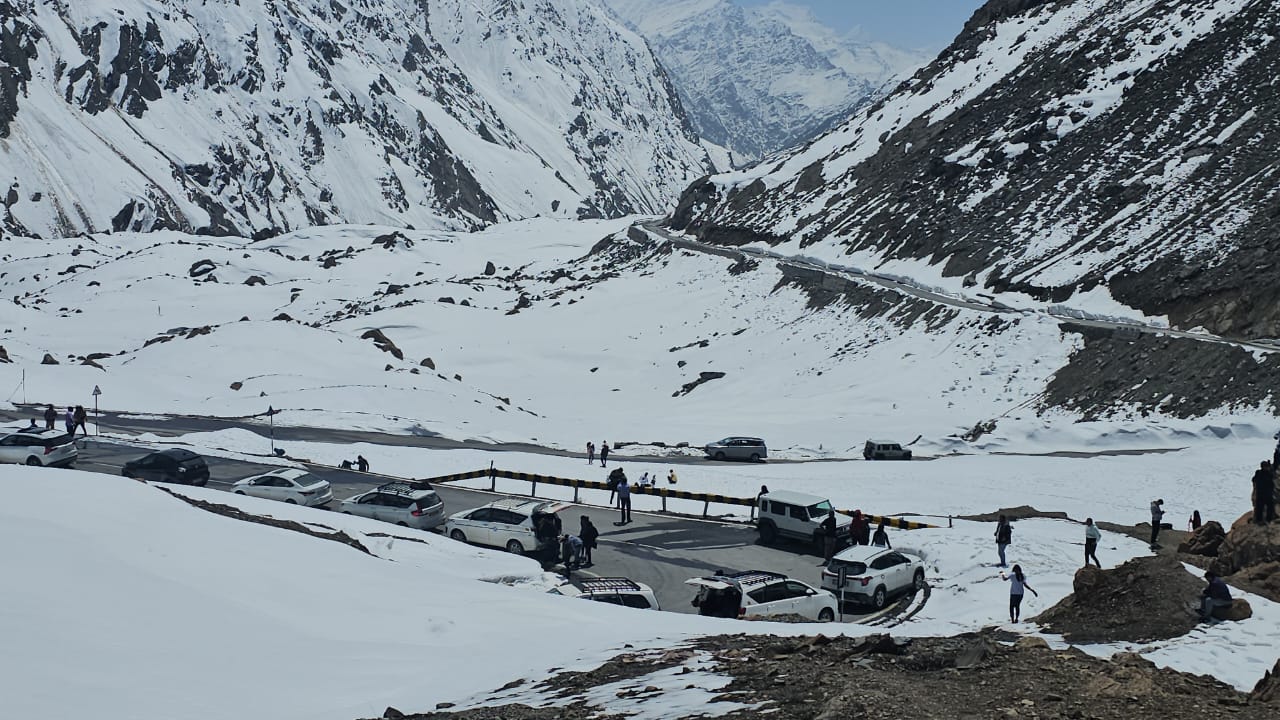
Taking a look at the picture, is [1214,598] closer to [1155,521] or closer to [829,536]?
[1155,521]

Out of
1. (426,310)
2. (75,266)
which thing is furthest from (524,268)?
(75,266)

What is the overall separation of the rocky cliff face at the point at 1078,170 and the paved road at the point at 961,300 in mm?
1636

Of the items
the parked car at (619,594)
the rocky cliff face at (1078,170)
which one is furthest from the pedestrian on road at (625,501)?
the rocky cliff face at (1078,170)

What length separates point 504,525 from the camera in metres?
28.1

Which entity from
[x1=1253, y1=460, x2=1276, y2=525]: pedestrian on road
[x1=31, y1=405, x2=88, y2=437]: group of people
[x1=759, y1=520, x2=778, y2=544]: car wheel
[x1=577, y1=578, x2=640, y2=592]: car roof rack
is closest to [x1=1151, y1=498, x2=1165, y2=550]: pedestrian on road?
[x1=1253, y1=460, x2=1276, y2=525]: pedestrian on road

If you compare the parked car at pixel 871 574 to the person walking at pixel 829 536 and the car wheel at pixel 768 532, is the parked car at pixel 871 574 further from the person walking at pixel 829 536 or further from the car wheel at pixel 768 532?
the car wheel at pixel 768 532

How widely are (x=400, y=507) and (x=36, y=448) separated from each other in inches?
523

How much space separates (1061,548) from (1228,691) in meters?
14.7

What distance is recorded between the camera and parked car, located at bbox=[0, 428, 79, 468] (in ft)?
112

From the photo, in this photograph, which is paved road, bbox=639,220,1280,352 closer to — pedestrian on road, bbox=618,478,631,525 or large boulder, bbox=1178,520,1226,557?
large boulder, bbox=1178,520,1226,557

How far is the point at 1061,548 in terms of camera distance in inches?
1059

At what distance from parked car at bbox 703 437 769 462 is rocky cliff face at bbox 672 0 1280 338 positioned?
74.5ft

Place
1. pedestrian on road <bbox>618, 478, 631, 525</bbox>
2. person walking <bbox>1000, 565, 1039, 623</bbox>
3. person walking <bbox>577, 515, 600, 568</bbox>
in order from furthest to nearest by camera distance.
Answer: pedestrian on road <bbox>618, 478, 631, 525</bbox> < person walking <bbox>577, 515, 600, 568</bbox> < person walking <bbox>1000, 565, 1039, 623</bbox>

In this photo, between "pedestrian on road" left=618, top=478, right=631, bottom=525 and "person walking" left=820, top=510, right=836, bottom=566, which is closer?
"person walking" left=820, top=510, right=836, bottom=566
